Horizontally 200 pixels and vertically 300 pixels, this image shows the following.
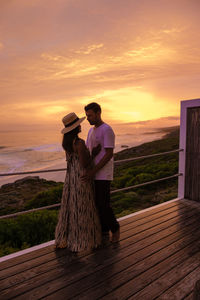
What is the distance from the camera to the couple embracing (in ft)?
6.93

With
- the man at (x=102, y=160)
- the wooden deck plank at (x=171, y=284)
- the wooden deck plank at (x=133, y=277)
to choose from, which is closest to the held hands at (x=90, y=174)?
the man at (x=102, y=160)

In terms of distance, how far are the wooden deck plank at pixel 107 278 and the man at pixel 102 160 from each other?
35cm

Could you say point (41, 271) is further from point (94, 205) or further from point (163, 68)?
point (163, 68)

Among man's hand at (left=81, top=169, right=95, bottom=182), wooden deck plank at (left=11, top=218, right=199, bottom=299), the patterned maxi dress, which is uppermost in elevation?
man's hand at (left=81, top=169, right=95, bottom=182)

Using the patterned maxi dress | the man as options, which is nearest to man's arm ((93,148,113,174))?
the man

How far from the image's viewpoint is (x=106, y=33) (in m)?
5.11

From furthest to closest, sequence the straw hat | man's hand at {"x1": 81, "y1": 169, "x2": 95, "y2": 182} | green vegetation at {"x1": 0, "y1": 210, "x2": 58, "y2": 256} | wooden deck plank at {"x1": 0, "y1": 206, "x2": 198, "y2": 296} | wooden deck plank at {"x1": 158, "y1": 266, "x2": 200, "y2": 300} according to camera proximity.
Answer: green vegetation at {"x1": 0, "y1": 210, "x2": 58, "y2": 256} → man's hand at {"x1": 81, "y1": 169, "x2": 95, "y2": 182} → the straw hat → wooden deck plank at {"x1": 0, "y1": 206, "x2": 198, "y2": 296} → wooden deck plank at {"x1": 158, "y1": 266, "x2": 200, "y2": 300}

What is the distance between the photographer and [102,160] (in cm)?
215

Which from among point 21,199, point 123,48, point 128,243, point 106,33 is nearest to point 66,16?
point 106,33

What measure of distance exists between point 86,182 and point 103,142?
1.22 ft

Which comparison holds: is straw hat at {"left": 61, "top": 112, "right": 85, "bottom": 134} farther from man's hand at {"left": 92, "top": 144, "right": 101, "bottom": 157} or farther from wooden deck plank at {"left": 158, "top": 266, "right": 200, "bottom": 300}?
wooden deck plank at {"left": 158, "top": 266, "right": 200, "bottom": 300}

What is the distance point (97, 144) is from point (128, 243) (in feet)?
3.10

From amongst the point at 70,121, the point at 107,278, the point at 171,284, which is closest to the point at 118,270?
the point at 107,278

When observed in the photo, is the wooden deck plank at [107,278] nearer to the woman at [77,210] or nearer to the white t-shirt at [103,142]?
the woman at [77,210]
